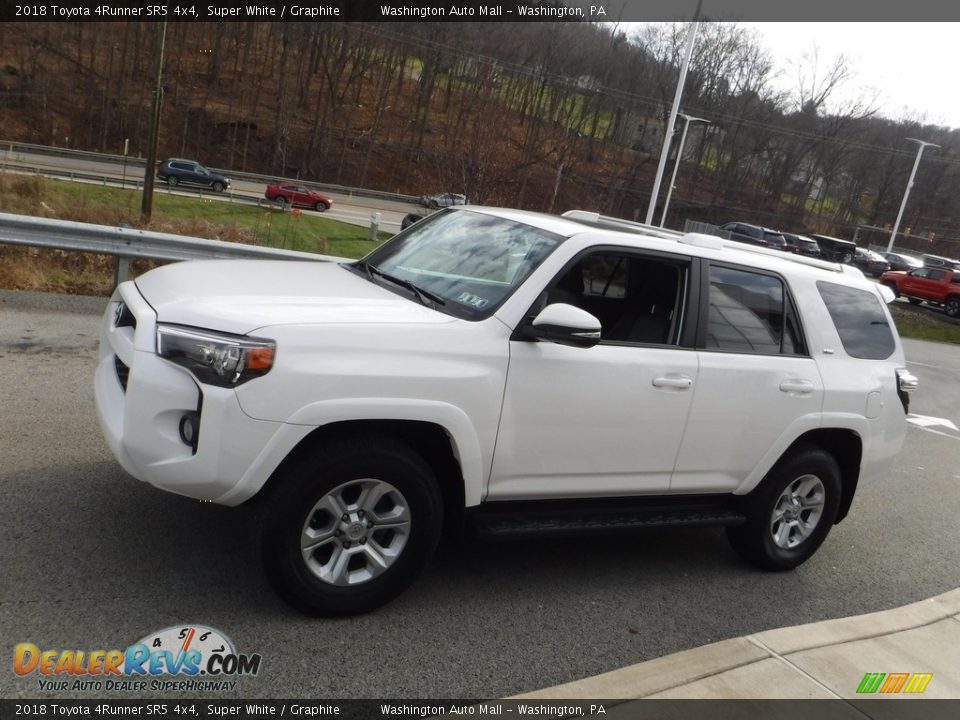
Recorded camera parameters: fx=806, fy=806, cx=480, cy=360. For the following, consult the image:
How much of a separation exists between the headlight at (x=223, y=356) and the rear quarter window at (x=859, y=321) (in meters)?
3.57

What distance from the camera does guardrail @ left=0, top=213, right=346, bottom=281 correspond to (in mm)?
8867

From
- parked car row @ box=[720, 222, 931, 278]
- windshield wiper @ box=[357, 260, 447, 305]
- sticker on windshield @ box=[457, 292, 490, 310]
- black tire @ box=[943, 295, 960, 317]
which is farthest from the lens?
parked car row @ box=[720, 222, 931, 278]

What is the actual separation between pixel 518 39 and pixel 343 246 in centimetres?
5580

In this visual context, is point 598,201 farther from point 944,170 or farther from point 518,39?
point 944,170

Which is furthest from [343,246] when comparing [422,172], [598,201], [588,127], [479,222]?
[588,127]

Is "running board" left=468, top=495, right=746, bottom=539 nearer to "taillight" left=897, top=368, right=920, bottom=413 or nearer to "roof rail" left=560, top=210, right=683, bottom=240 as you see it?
"taillight" left=897, top=368, right=920, bottom=413

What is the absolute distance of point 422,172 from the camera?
232 ft

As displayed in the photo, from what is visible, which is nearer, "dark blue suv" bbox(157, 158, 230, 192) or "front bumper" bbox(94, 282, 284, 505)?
"front bumper" bbox(94, 282, 284, 505)

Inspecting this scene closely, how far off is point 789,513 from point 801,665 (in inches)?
55.6

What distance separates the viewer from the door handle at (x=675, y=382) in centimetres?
423

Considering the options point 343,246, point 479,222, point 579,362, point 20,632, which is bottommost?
point 343,246

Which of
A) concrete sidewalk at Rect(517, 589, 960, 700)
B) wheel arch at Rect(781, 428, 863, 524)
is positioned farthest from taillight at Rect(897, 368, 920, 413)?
concrete sidewalk at Rect(517, 589, 960, 700)

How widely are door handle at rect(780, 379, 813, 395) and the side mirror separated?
1.57m

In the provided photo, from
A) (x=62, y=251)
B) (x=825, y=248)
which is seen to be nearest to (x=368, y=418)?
(x=62, y=251)
